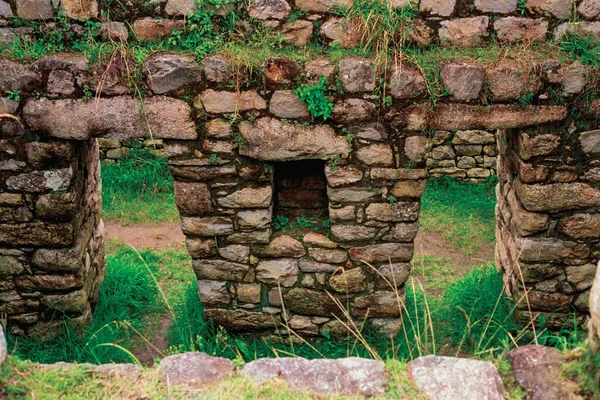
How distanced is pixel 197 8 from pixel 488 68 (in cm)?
181

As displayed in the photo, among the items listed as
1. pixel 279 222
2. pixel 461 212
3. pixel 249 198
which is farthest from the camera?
pixel 461 212

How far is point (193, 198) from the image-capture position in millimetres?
4000

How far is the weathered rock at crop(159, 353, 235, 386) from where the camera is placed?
237 centimetres

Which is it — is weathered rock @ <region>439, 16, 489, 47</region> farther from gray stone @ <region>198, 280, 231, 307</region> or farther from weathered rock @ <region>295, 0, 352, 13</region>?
gray stone @ <region>198, 280, 231, 307</region>

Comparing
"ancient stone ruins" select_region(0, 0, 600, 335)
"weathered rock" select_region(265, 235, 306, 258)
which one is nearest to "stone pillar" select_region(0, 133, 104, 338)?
"ancient stone ruins" select_region(0, 0, 600, 335)

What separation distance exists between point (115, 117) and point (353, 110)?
1.48m

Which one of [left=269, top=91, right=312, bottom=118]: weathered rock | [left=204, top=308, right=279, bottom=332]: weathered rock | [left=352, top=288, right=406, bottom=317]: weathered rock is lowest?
[left=204, top=308, right=279, bottom=332]: weathered rock

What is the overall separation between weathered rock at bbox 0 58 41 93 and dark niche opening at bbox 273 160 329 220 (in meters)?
1.65

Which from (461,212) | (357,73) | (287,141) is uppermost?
(357,73)

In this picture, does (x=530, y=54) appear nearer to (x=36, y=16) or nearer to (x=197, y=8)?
(x=197, y=8)

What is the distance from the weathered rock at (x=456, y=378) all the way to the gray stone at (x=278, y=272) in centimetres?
184

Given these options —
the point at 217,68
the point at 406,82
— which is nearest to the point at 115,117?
the point at 217,68

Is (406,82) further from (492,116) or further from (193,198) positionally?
(193,198)

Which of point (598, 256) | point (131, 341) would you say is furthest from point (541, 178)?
point (131, 341)
